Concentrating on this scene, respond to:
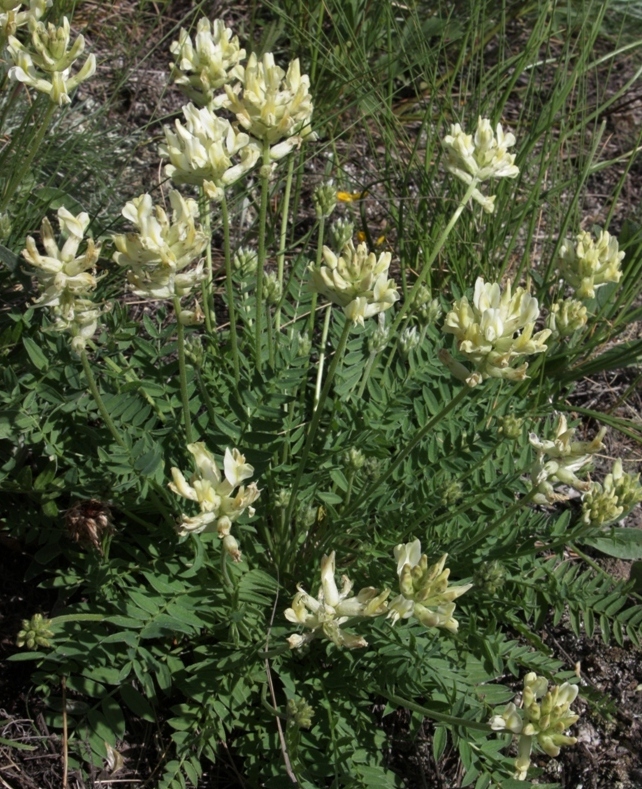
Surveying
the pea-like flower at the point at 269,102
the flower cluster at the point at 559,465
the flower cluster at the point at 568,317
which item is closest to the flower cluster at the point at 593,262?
the flower cluster at the point at 568,317

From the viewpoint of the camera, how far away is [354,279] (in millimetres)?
1885

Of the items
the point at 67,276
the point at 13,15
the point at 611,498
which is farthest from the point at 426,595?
the point at 13,15

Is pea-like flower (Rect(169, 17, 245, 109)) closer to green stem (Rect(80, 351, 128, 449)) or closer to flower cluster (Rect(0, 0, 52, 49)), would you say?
flower cluster (Rect(0, 0, 52, 49))

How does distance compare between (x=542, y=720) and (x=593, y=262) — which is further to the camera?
(x=593, y=262)

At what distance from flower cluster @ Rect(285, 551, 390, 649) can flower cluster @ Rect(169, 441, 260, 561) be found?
22cm

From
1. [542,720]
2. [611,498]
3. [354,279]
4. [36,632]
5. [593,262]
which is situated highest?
[354,279]

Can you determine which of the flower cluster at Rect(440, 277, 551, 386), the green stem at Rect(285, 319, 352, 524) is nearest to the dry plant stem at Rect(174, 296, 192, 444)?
the green stem at Rect(285, 319, 352, 524)

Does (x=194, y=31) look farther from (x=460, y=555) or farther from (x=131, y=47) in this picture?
(x=460, y=555)

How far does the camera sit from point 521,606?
8.25 ft

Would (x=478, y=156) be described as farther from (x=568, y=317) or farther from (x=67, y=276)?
(x=67, y=276)

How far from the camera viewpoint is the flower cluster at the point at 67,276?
1.92 m

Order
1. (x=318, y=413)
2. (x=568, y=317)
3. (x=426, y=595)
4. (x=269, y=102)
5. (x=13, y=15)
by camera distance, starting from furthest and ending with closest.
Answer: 1. (x=568, y=317)
2. (x=13, y=15)
3. (x=318, y=413)
4. (x=269, y=102)
5. (x=426, y=595)

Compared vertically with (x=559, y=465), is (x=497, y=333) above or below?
above

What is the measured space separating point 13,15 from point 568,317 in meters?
1.67
